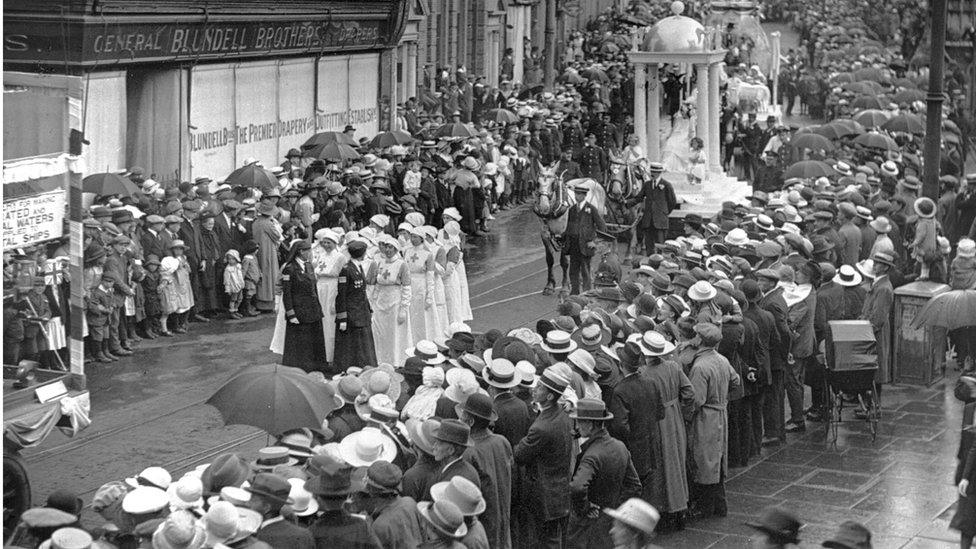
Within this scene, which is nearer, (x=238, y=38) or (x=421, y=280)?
(x=421, y=280)

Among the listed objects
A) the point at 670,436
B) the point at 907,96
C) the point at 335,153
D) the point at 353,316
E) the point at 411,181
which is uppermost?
the point at 907,96

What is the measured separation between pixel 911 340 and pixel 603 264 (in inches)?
152

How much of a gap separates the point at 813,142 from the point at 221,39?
11.2 metres

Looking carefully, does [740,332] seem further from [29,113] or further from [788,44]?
[788,44]

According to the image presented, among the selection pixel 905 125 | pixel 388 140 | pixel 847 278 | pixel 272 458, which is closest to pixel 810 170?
pixel 388 140

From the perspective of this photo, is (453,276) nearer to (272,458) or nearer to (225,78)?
(272,458)

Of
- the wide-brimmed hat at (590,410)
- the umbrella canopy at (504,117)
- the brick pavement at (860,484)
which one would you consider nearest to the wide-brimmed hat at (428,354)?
the wide-brimmed hat at (590,410)

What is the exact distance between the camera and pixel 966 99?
37.9m

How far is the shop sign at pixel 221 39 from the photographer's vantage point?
23.5 m

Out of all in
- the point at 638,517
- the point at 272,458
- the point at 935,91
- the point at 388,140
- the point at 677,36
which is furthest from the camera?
the point at 388,140

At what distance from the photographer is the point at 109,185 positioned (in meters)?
20.3

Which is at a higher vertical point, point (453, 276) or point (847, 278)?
point (847, 278)

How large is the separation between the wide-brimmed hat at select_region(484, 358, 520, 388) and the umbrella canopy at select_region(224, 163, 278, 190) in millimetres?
11286

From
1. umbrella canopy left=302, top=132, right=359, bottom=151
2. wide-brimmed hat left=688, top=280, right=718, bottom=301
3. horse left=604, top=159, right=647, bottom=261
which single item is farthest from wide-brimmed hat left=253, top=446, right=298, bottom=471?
umbrella canopy left=302, top=132, right=359, bottom=151
